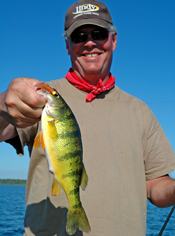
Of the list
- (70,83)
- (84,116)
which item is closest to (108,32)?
(70,83)

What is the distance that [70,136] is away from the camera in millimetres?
2449

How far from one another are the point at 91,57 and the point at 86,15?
0.52 m

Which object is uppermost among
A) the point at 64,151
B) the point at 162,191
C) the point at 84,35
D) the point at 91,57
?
the point at 84,35

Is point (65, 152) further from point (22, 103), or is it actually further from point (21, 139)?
point (21, 139)

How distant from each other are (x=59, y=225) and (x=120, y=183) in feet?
2.45

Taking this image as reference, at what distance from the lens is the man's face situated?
3.63 m

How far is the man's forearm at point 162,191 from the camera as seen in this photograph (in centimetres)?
336

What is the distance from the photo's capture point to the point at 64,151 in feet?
7.88

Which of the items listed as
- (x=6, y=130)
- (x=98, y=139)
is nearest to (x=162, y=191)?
(x=98, y=139)

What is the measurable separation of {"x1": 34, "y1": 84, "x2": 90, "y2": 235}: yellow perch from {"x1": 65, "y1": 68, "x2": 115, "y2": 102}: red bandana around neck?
3.08 feet

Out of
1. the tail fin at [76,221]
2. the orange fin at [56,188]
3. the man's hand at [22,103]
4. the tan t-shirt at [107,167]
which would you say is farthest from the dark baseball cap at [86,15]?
the tail fin at [76,221]

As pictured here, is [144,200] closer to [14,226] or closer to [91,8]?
[91,8]

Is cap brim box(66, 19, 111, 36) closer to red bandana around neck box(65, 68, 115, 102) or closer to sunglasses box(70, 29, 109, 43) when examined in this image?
sunglasses box(70, 29, 109, 43)

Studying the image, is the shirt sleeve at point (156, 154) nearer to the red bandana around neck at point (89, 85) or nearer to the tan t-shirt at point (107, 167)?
the tan t-shirt at point (107, 167)
